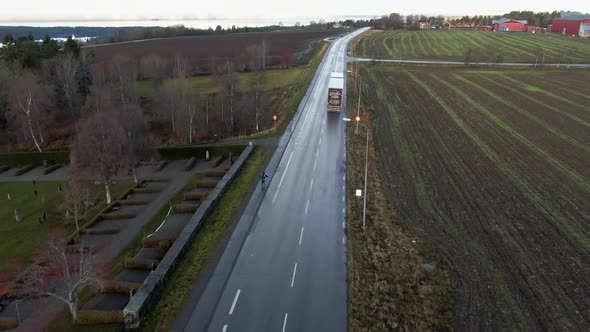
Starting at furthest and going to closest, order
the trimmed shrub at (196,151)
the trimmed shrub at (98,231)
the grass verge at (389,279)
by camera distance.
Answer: the trimmed shrub at (196,151) < the trimmed shrub at (98,231) < the grass verge at (389,279)

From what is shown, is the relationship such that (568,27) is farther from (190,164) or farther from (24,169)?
(24,169)

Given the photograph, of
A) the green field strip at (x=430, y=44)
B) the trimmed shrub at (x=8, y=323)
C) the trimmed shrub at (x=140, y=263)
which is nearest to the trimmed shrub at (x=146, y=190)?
the trimmed shrub at (x=140, y=263)

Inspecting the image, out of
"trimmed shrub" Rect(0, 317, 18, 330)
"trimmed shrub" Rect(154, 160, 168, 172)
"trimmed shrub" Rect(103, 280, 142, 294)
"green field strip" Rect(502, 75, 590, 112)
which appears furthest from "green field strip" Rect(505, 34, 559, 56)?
"trimmed shrub" Rect(0, 317, 18, 330)

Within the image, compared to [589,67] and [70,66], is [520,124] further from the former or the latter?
[70,66]

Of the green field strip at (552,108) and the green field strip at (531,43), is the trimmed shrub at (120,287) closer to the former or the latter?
the green field strip at (552,108)

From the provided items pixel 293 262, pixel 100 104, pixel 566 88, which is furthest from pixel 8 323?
pixel 566 88

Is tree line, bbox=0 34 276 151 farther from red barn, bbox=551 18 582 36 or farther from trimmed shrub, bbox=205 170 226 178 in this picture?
red barn, bbox=551 18 582 36
